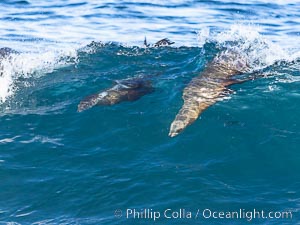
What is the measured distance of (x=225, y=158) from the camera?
897 centimetres

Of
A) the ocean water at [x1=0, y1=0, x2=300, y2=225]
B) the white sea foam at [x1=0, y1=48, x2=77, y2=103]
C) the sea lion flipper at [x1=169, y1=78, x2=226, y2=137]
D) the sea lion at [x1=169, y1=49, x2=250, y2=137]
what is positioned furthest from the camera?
the white sea foam at [x1=0, y1=48, x2=77, y2=103]

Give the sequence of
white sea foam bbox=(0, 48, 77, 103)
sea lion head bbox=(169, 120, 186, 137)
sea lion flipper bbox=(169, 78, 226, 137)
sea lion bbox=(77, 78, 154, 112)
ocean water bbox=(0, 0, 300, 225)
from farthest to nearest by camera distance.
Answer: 1. white sea foam bbox=(0, 48, 77, 103)
2. sea lion bbox=(77, 78, 154, 112)
3. sea lion flipper bbox=(169, 78, 226, 137)
4. sea lion head bbox=(169, 120, 186, 137)
5. ocean water bbox=(0, 0, 300, 225)

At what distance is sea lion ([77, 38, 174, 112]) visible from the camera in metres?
10.7

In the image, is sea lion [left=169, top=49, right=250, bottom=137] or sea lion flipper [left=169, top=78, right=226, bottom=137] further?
sea lion [left=169, top=49, right=250, bottom=137]

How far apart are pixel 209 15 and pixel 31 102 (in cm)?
966

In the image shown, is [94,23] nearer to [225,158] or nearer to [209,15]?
[209,15]

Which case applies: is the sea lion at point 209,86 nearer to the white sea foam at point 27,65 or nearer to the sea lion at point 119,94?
the sea lion at point 119,94

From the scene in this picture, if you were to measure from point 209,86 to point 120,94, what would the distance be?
1607mm

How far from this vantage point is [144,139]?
31.5 ft

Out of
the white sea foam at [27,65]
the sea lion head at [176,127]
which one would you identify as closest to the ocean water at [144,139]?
the white sea foam at [27,65]

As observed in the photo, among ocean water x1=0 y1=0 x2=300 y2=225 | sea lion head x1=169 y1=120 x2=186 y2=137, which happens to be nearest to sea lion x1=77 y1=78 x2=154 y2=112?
ocean water x1=0 y1=0 x2=300 y2=225

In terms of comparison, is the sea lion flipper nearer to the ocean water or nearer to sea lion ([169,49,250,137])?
sea lion ([169,49,250,137])

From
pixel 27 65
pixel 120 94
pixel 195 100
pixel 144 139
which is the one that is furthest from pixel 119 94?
pixel 27 65

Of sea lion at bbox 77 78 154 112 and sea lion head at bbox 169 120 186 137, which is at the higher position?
sea lion at bbox 77 78 154 112
